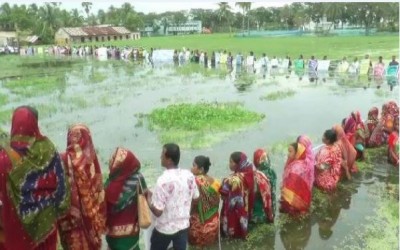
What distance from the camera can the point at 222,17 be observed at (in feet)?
295

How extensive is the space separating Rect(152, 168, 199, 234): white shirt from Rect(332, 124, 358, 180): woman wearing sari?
341cm

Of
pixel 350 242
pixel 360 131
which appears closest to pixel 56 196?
pixel 350 242

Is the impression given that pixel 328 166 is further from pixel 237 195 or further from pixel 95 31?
pixel 95 31

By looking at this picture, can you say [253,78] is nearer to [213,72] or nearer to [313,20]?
[213,72]

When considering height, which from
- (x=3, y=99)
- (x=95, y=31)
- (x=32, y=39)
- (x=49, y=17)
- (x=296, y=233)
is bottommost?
(x=296, y=233)

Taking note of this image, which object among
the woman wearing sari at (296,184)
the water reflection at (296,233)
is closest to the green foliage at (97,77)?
the woman wearing sari at (296,184)

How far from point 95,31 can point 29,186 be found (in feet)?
228

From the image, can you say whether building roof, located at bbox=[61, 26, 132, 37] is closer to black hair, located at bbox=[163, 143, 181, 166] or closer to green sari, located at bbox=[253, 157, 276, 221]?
green sari, located at bbox=[253, 157, 276, 221]

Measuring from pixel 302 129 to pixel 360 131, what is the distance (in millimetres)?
3168

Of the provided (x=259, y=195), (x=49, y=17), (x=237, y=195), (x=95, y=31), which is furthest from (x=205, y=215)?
(x=49, y=17)

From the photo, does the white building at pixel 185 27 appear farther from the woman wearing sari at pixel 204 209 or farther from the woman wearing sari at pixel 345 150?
the woman wearing sari at pixel 204 209

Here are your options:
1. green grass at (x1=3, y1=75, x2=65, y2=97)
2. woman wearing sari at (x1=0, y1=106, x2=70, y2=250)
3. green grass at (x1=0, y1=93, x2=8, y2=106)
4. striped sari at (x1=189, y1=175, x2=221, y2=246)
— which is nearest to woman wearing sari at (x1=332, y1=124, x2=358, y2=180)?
striped sari at (x1=189, y1=175, x2=221, y2=246)

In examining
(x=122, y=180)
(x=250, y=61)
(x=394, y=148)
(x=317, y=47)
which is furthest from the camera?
(x=317, y=47)

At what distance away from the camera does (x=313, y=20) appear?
247ft
